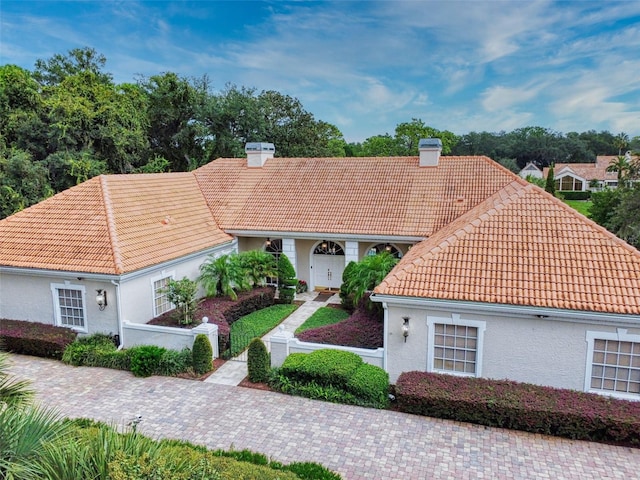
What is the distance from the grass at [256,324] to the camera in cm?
1414

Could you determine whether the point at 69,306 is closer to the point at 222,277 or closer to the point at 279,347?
the point at 222,277

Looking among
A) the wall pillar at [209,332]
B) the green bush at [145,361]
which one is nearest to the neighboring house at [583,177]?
the wall pillar at [209,332]

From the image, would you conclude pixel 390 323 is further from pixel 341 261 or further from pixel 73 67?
pixel 73 67

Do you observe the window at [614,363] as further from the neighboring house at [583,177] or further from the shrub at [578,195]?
the neighboring house at [583,177]

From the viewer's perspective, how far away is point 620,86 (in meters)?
23.0

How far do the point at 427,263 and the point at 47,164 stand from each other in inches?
929

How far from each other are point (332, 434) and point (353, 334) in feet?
13.1

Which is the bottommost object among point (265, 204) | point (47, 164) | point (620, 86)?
point (265, 204)

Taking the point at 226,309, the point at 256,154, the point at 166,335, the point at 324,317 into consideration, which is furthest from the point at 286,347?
the point at 256,154

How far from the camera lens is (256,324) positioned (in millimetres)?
16094

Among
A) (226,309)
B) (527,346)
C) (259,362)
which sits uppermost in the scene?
(527,346)

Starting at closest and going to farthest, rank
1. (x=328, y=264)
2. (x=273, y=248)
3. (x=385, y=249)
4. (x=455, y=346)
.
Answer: (x=455, y=346) < (x=385, y=249) < (x=328, y=264) < (x=273, y=248)

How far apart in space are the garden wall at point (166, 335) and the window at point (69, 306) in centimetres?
179

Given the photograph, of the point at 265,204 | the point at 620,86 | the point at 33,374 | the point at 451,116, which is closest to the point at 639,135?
the point at 620,86
